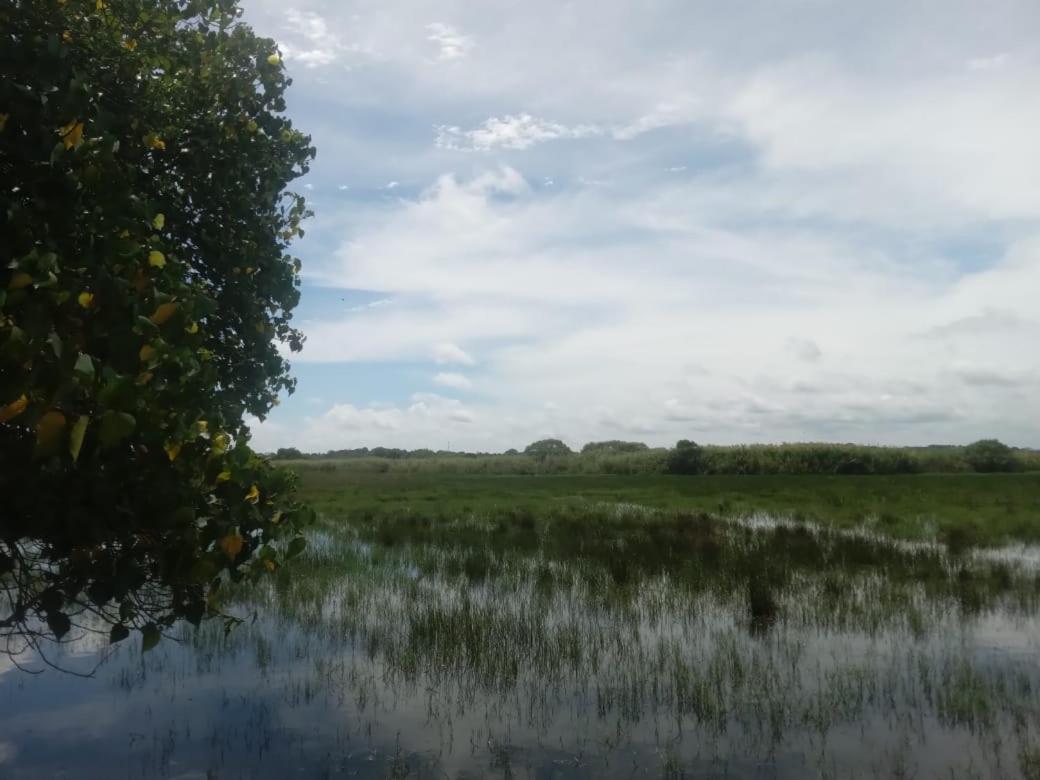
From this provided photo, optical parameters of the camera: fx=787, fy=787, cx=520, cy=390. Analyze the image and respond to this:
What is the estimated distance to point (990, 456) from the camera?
5178 centimetres

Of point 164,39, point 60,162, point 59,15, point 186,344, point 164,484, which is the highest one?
point 164,39

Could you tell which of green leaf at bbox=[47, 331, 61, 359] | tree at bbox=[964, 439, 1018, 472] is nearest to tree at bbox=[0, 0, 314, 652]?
green leaf at bbox=[47, 331, 61, 359]

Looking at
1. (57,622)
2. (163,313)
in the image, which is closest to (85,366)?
(163,313)

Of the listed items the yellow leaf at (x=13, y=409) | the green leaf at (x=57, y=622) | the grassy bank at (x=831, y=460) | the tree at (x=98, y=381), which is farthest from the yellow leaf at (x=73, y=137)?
the grassy bank at (x=831, y=460)

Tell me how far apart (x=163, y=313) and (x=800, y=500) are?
29.8 m

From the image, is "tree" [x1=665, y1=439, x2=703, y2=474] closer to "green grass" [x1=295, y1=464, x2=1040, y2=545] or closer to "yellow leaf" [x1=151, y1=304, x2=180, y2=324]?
"green grass" [x1=295, y1=464, x2=1040, y2=545]

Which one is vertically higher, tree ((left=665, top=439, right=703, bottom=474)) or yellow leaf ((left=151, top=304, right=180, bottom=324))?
yellow leaf ((left=151, top=304, right=180, bottom=324))

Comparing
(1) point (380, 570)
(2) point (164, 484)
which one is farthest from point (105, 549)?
(1) point (380, 570)

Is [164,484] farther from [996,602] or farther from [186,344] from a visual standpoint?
[996,602]

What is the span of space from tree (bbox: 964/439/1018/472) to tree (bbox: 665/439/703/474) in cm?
1767

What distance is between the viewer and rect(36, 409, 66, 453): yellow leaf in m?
3.09

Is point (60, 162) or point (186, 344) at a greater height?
point (60, 162)

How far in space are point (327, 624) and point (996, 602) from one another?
405 inches

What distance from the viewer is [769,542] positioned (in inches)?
713
